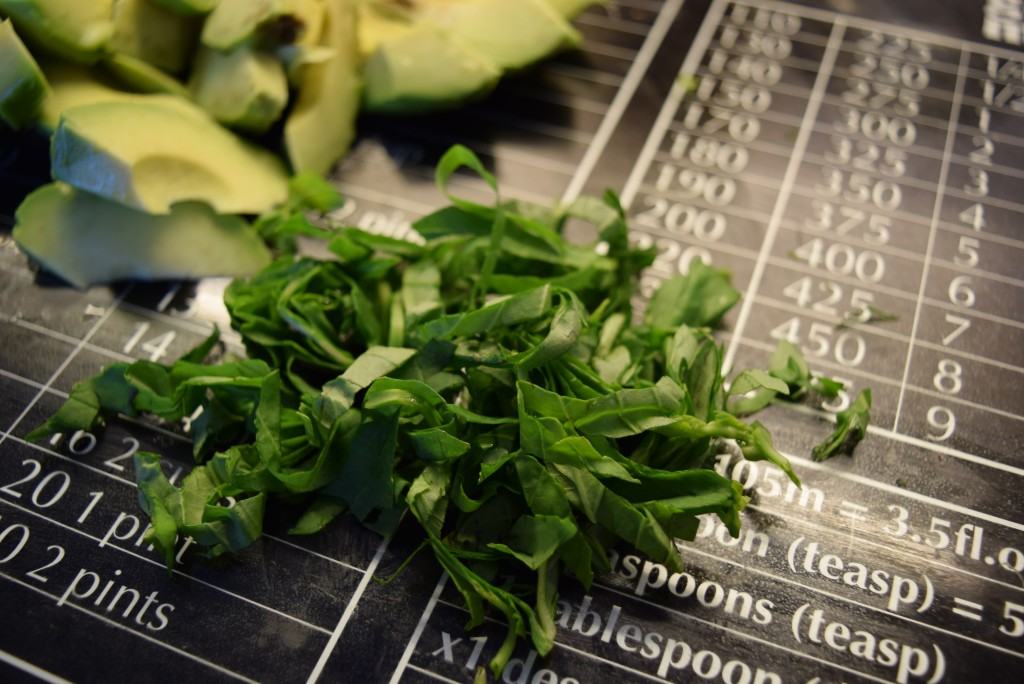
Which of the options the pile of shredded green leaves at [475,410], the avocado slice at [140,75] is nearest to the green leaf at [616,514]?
the pile of shredded green leaves at [475,410]

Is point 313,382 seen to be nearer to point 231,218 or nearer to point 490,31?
point 231,218

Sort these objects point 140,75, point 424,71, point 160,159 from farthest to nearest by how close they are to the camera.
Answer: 1. point 424,71
2. point 140,75
3. point 160,159

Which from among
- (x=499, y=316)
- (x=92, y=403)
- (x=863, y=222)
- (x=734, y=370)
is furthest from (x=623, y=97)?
(x=92, y=403)

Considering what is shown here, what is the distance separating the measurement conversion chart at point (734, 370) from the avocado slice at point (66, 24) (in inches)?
9.4

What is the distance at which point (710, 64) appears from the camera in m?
1.52

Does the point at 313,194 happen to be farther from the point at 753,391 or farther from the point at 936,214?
the point at 936,214

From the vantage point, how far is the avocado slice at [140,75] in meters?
1.26

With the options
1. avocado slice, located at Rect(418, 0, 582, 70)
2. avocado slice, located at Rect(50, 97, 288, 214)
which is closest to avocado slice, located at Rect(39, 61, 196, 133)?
avocado slice, located at Rect(50, 97, 288, 214)

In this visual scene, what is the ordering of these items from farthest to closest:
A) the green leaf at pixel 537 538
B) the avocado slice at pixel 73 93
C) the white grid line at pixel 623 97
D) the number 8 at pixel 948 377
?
the white grid line at pixel 623 97
the avocado slice at pixel 73 93
the number 8 at pixel 948 377
the green leaf at pixel 537 538

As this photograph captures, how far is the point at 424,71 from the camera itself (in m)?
1.37

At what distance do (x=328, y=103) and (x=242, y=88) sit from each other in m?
0.13

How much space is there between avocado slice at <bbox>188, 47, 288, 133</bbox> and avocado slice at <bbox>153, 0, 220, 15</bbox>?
0.05 meters

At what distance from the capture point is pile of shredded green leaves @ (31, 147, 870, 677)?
2.96 ft

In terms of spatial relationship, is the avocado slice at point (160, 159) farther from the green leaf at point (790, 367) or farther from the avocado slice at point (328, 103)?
the green leaf at point (790, 367)
